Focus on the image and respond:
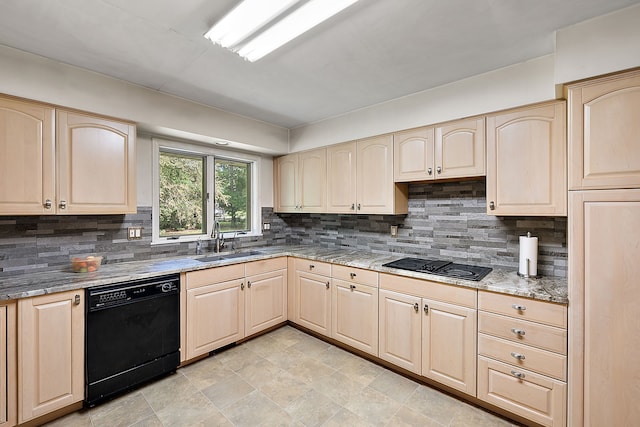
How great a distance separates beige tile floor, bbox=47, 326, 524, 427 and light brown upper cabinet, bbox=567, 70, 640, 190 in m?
1.65

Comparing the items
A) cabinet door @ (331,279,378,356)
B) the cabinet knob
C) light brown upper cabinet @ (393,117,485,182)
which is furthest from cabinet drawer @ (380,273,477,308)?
light brown upper cabinet @ (393,117,485,182)

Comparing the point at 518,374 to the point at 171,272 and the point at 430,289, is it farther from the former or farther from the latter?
the point at 171,272

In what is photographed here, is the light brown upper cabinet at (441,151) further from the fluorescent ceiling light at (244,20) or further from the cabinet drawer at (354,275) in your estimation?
the fluorescent ceiling light at (244,20)

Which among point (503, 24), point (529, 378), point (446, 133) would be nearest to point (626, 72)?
point (503, 24)

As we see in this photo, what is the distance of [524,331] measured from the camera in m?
1.82

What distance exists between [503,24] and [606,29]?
0.52 m

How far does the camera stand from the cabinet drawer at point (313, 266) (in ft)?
9.66

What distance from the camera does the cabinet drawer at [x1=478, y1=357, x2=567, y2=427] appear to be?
1.71 metres

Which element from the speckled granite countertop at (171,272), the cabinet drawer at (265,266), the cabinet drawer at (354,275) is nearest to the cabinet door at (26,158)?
the speckled granite countertop at (171,272)

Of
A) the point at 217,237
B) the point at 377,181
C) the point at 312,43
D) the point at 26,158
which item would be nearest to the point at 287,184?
the point at 217,237

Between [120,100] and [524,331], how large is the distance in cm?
343

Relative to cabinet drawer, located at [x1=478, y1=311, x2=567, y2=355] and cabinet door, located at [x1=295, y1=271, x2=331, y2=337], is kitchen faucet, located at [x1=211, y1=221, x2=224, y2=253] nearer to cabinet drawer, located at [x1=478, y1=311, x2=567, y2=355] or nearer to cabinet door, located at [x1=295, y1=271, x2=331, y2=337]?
cabinet door, located at [x1=295, y1=271, x2=331, y2=337]

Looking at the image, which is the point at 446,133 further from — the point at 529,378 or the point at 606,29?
the point at 529,378

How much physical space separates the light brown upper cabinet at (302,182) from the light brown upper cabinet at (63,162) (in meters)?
1.83
